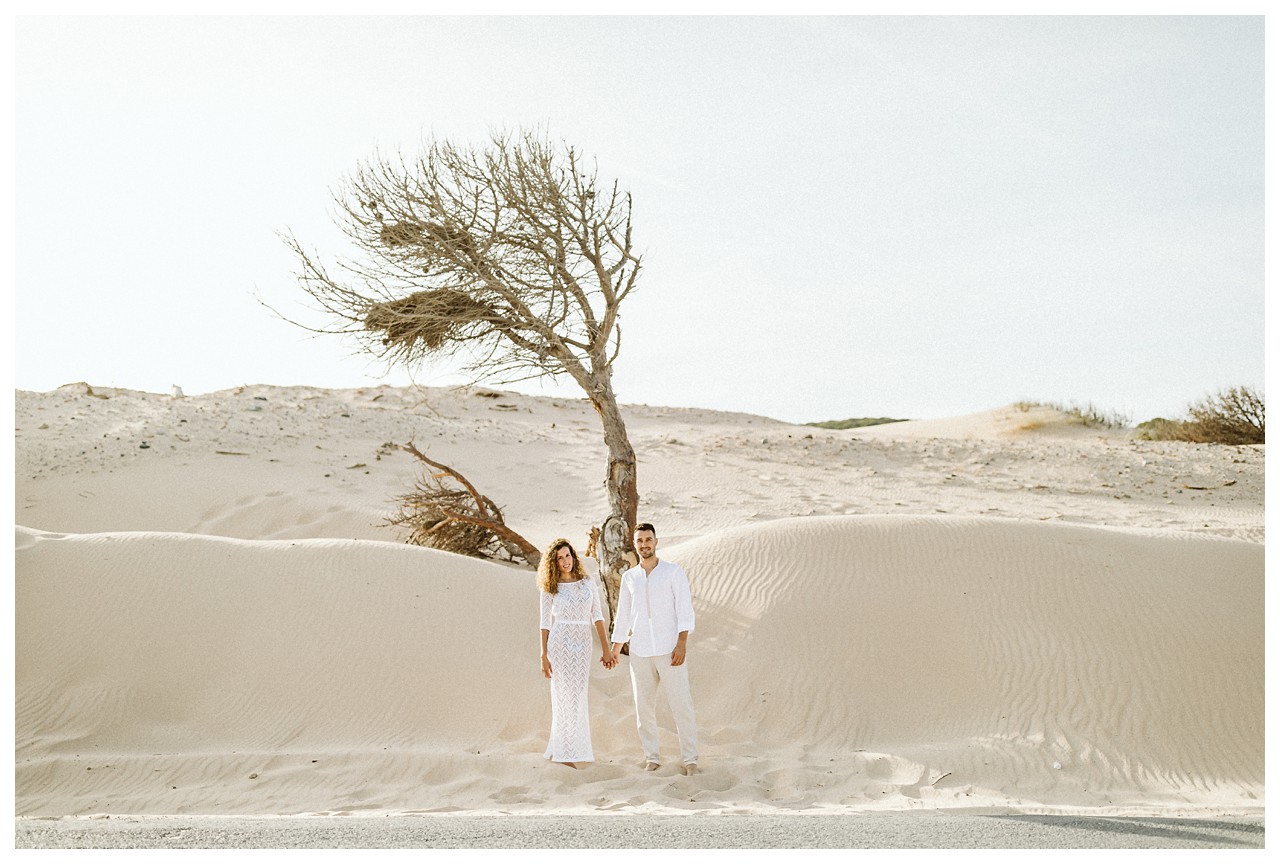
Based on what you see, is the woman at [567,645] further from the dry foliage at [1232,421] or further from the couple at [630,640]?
the dry foliage at [1232,421]

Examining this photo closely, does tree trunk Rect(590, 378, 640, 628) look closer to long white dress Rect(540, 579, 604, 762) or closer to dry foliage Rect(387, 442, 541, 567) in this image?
long white dress Rect(540, 579, 604, 762)

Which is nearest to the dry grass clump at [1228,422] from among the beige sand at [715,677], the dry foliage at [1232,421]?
the dry foliage at [1232,421]

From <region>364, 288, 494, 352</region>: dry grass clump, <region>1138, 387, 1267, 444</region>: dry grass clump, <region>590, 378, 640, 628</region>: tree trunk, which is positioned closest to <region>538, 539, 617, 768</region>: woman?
<region>590, 378, 640, 628</region>: tree trunk

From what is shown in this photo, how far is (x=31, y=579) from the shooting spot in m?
9.40

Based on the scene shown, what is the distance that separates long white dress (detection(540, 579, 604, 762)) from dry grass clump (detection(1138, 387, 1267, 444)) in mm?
23903

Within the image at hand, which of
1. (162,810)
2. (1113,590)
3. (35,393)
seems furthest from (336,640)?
(35,393)

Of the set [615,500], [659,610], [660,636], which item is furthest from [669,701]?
[615,500]

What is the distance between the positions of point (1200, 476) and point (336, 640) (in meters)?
18.2

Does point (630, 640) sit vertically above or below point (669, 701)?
above

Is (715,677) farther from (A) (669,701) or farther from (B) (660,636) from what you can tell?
(B) (660,636)

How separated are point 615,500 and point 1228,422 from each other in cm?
2290

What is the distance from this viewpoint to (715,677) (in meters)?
8.92

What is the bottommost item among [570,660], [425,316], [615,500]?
[570,660]

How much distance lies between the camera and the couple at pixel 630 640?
7.32 metres
